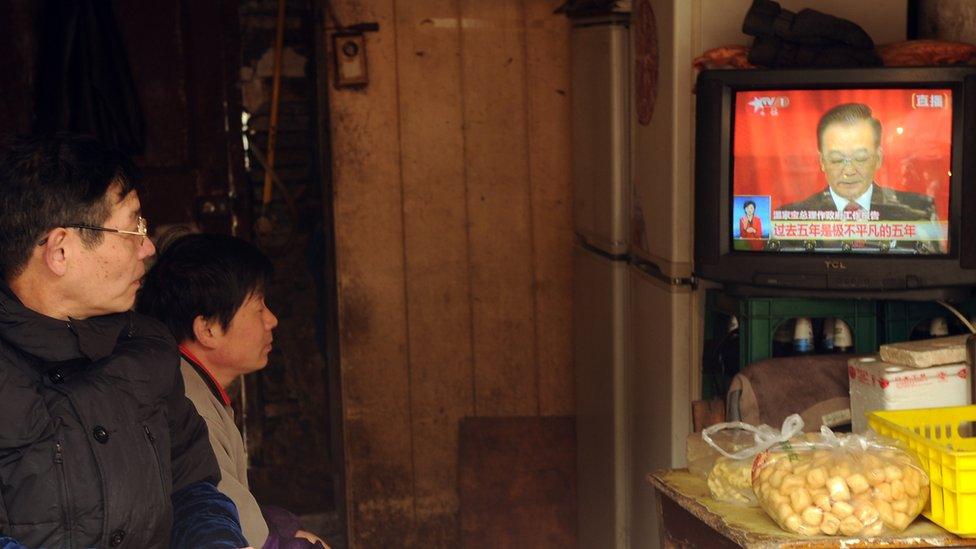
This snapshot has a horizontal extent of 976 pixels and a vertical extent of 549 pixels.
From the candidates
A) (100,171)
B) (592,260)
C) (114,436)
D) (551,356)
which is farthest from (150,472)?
(551,356)

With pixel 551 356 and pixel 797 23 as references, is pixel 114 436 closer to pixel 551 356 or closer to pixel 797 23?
pixel 797 23

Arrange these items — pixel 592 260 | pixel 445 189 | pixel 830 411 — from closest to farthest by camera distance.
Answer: pixel 830 411
pixel 592 260
pixel 445 189

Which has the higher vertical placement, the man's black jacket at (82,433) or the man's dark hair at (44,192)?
the man's dark hair at (44,192)

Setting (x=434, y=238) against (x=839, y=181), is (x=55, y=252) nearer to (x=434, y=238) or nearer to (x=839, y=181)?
(x=839, y=181)

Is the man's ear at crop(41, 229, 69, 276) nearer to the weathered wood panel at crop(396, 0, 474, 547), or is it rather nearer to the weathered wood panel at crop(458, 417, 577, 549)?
the weathered wood panel at crop(396, 0, 474, 547)

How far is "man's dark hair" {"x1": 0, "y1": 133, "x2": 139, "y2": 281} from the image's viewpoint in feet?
7.59

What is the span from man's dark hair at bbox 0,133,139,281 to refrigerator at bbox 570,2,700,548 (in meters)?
1.64

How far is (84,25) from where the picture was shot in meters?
4.71

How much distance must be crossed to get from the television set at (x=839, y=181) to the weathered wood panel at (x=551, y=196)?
1.46m

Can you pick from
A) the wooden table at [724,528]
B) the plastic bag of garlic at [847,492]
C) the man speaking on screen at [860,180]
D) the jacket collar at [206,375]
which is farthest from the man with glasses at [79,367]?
the man speaking on screen at [860,180]

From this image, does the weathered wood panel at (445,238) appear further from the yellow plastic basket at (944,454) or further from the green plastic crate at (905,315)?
the yellow plastic basket at (944,454)

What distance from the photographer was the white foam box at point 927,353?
2730 millimetres

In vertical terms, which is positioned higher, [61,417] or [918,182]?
[918,182]

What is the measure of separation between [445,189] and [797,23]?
1.76 m
